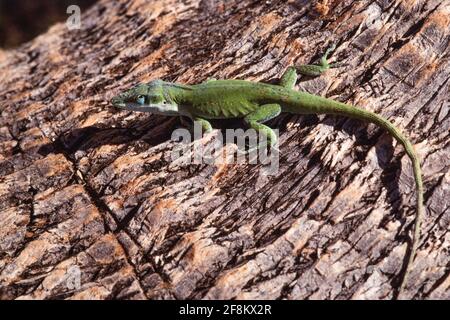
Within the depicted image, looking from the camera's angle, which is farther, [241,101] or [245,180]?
[241,101]

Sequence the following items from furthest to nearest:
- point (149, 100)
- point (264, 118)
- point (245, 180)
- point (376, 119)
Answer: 1. point (149, 100)
2. point (264, 118)
3. point (245, 180)
4. point (376, 119)

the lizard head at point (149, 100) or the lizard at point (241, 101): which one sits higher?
the lizard head at point (149, 100)

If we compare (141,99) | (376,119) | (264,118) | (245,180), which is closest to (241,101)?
(264,118)

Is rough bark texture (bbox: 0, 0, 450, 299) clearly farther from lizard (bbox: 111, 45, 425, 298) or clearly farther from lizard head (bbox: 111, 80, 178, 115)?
lizard head (bbox: 111, 80, 178, 115)

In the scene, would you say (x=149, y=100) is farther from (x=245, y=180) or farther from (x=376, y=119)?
(x=376, y=119)

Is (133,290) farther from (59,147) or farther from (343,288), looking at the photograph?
(59,147)

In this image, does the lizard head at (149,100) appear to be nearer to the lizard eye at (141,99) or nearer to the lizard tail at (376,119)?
the lizard eye at (141,99)

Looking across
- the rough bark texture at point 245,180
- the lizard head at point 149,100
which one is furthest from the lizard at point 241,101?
the rough bark texture at point 245,180
